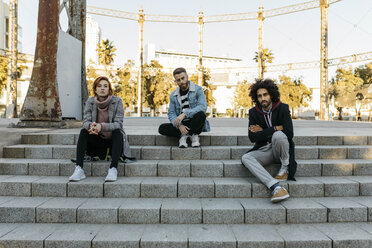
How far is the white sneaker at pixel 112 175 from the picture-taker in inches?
123

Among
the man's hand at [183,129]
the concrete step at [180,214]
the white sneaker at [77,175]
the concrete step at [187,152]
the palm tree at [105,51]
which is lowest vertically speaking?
the concrete step at [180,214]

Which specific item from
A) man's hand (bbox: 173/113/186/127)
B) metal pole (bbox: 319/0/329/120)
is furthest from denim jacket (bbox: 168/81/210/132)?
metal pole (bbox: 319/0/329/120)

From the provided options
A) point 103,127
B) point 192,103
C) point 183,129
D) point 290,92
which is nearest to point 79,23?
point 192,103

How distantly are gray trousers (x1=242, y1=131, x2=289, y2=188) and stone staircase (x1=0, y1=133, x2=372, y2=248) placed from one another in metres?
0.15

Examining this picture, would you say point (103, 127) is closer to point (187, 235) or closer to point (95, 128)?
point (95, 128)

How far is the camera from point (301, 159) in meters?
3.81

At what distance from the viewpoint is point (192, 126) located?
151 inches

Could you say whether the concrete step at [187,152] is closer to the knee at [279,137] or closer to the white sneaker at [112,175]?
Result: the white sneaker at [112,175]

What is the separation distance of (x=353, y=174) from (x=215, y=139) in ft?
6.61

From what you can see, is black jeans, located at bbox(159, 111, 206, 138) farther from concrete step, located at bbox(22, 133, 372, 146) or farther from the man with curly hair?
the man with curly hair

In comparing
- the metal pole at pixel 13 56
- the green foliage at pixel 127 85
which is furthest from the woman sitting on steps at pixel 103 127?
the green foliage at pixel 127 85

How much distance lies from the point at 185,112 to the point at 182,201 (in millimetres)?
1404

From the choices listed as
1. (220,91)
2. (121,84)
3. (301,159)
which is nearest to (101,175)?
(301,159)

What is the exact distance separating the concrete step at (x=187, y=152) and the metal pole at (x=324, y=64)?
1790 cm
